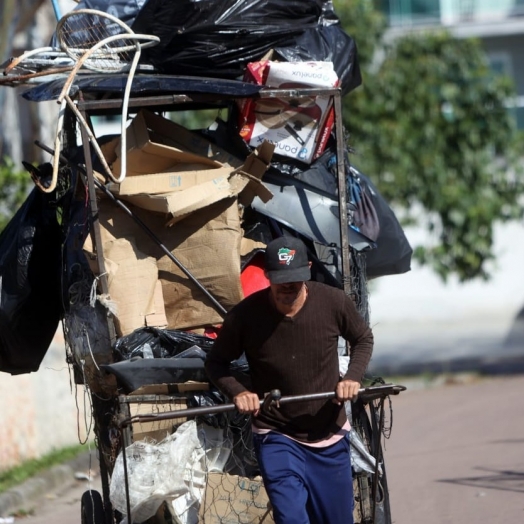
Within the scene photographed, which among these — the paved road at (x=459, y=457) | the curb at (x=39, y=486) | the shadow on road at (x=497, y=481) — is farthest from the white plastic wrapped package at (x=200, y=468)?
the curb at (x=39, y=486)

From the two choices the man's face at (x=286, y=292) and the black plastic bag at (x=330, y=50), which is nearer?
the man's face at (x=286, y=292)

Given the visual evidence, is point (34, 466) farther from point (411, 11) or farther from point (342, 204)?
point (411, 11)

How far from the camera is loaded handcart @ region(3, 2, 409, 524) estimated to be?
16.0ft

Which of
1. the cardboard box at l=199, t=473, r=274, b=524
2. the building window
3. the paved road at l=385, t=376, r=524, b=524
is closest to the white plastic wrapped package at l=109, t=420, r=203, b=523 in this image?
the cardboard box at l=199, t=473, r=274, b=524

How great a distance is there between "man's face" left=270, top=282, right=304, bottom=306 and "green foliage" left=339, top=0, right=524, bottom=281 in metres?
10.8

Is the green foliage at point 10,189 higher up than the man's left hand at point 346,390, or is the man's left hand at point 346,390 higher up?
the man's left hand at point 346,390

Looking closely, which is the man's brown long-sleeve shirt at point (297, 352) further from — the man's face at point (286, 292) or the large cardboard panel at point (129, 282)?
the large cardboard panel at point (129, 282)

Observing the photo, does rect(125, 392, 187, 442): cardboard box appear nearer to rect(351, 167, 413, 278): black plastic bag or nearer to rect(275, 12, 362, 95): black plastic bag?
rect(351, 167, 413, 278): black plastic bag

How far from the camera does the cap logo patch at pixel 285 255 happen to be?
174 inches

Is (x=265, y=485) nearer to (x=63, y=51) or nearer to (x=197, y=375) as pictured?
(x=197, y=375)

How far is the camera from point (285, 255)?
4422mm

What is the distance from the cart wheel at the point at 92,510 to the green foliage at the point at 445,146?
1011 cm

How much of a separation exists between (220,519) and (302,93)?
2.12 meters

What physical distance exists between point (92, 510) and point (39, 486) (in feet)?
10.4
